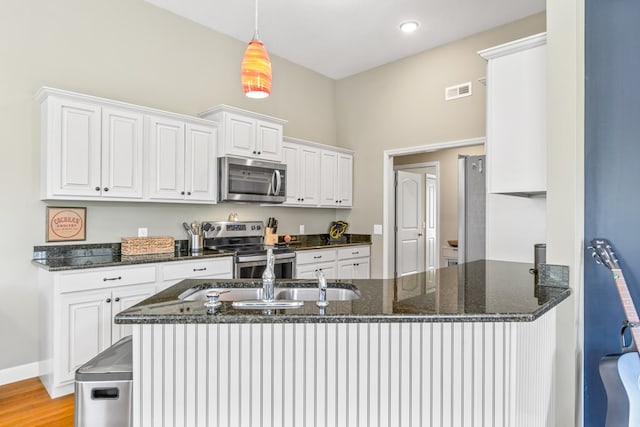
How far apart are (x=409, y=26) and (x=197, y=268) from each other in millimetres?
3334

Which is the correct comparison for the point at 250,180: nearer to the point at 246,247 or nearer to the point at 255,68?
the point at 246,247

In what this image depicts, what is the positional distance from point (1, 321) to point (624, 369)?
13.1 feet

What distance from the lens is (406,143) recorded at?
16.1ft

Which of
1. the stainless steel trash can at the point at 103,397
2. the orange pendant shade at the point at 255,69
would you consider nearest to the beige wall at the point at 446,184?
the orange pendant shade at the point at 255,69

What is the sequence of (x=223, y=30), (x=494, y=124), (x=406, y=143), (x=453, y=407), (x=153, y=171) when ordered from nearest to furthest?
(x=453, y=407) → (x=494, y=124) → (x=153, y=171) → (x=223, y=30) → (x=406, y=143)

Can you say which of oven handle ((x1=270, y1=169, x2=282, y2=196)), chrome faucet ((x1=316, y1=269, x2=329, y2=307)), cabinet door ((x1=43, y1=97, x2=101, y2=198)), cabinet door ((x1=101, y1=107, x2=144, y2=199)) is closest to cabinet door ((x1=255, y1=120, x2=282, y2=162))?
oven handle ((x1=270, y1=169, x2=282, y2=196))

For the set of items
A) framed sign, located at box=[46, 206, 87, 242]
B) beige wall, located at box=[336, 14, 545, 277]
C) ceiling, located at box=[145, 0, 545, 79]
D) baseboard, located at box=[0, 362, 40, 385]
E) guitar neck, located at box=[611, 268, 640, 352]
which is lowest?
baseboard, located at box=[0, 362, 40, 385]

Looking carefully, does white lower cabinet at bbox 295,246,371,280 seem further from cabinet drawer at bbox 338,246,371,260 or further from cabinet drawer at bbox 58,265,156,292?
cabinet drawer at bbox 58,265,156,292

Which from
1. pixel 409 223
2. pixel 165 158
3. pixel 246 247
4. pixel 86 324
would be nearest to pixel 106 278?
pixel 86 324

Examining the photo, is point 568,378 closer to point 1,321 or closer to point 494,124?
point 494,124

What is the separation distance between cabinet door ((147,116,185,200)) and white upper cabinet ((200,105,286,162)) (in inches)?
17.1

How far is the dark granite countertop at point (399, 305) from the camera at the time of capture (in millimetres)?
1338

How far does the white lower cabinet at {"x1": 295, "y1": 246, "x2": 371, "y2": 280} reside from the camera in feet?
14.4

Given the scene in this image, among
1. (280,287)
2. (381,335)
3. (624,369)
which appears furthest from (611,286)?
(280,287)
